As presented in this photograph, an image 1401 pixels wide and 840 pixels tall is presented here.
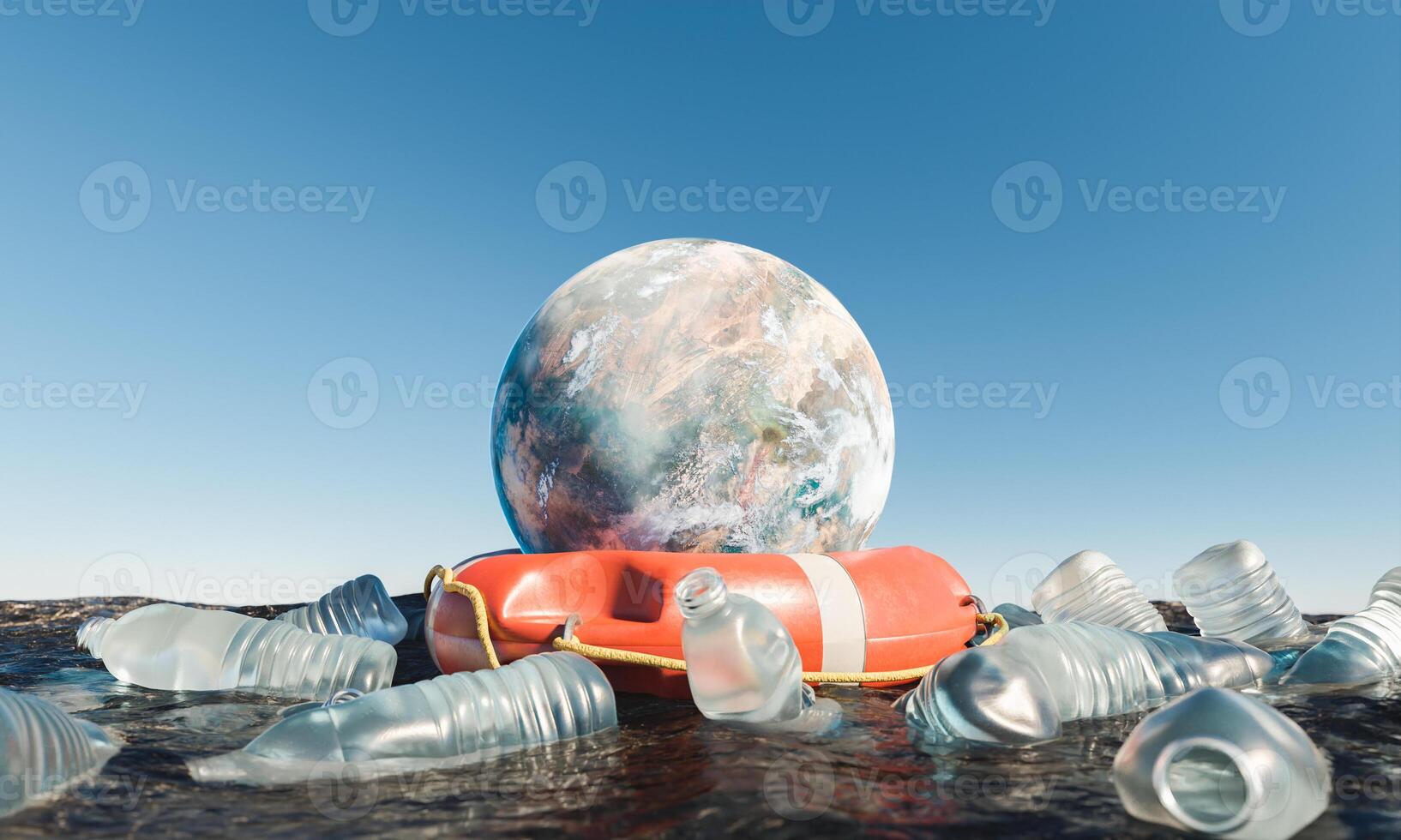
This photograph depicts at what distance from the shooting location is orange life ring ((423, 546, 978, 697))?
3.83m

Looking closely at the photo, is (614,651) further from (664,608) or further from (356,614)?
(356,614)

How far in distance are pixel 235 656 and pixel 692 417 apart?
8.97 feet

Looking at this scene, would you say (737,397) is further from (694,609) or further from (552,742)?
(552,742)

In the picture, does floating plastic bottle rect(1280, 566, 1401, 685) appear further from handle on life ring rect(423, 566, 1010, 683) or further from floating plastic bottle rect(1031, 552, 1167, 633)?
handle on life ring rect(423, 566, 1010, 683)

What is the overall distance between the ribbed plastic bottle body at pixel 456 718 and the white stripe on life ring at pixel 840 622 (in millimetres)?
1241

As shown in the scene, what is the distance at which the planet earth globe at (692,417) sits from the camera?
5141 mm

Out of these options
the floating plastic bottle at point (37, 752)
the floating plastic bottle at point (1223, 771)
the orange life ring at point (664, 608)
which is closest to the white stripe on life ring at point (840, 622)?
the orange life ring at point (664, 608)

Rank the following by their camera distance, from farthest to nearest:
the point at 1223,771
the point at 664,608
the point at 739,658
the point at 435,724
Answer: the point at 664,608 < the point at 739,658 < the point at 435,724 < the point at 1223,771

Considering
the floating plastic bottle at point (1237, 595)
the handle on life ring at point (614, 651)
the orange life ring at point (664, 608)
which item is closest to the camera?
the handle on life ring at point (614, 651)

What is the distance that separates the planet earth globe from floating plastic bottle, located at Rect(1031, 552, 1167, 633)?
51.9 inches

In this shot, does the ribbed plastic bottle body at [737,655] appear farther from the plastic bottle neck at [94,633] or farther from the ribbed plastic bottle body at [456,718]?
the plastic bottle neck at [94,633]

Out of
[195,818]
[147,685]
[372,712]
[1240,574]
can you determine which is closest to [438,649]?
[147,685]

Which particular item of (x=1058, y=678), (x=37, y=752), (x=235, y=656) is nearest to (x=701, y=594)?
(x=1058, y=678)

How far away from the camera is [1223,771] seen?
1.90 meters
